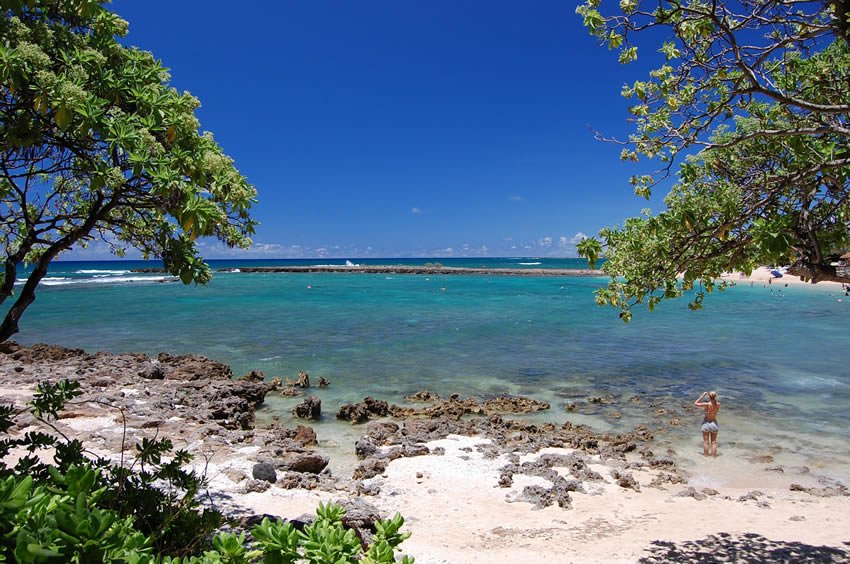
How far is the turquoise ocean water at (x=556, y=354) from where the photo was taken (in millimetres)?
11977

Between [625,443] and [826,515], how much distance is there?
355 cm

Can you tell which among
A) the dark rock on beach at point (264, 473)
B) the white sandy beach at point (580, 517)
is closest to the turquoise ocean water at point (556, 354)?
the white sandy beach at point (580, 517)

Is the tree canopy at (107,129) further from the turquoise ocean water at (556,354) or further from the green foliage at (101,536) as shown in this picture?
the turquoise ocean water at (556,354)

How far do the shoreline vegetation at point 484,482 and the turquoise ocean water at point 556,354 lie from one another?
990mm

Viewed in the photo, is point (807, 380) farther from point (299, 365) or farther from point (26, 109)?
point (26, 109)

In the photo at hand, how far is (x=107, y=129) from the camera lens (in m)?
3.86

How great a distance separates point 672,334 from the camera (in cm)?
2716

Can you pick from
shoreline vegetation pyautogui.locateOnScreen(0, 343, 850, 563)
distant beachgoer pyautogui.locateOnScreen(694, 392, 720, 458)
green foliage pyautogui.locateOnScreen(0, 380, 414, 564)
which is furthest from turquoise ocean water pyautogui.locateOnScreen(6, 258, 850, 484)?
green foliage pyautogui.locateOnScreen(0, 380, 414, 564)

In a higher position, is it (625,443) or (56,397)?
(56,397)

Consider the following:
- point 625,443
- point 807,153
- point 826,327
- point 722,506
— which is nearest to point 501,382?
point 625,443

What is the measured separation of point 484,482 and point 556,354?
1328 cm

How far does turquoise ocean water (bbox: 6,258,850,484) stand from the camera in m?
12.0

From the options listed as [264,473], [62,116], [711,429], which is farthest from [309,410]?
[62,116]

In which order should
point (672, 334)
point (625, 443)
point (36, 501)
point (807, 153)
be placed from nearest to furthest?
point (36, 501) < point (807, 153) < point (625, 443) < point (672, 334)
